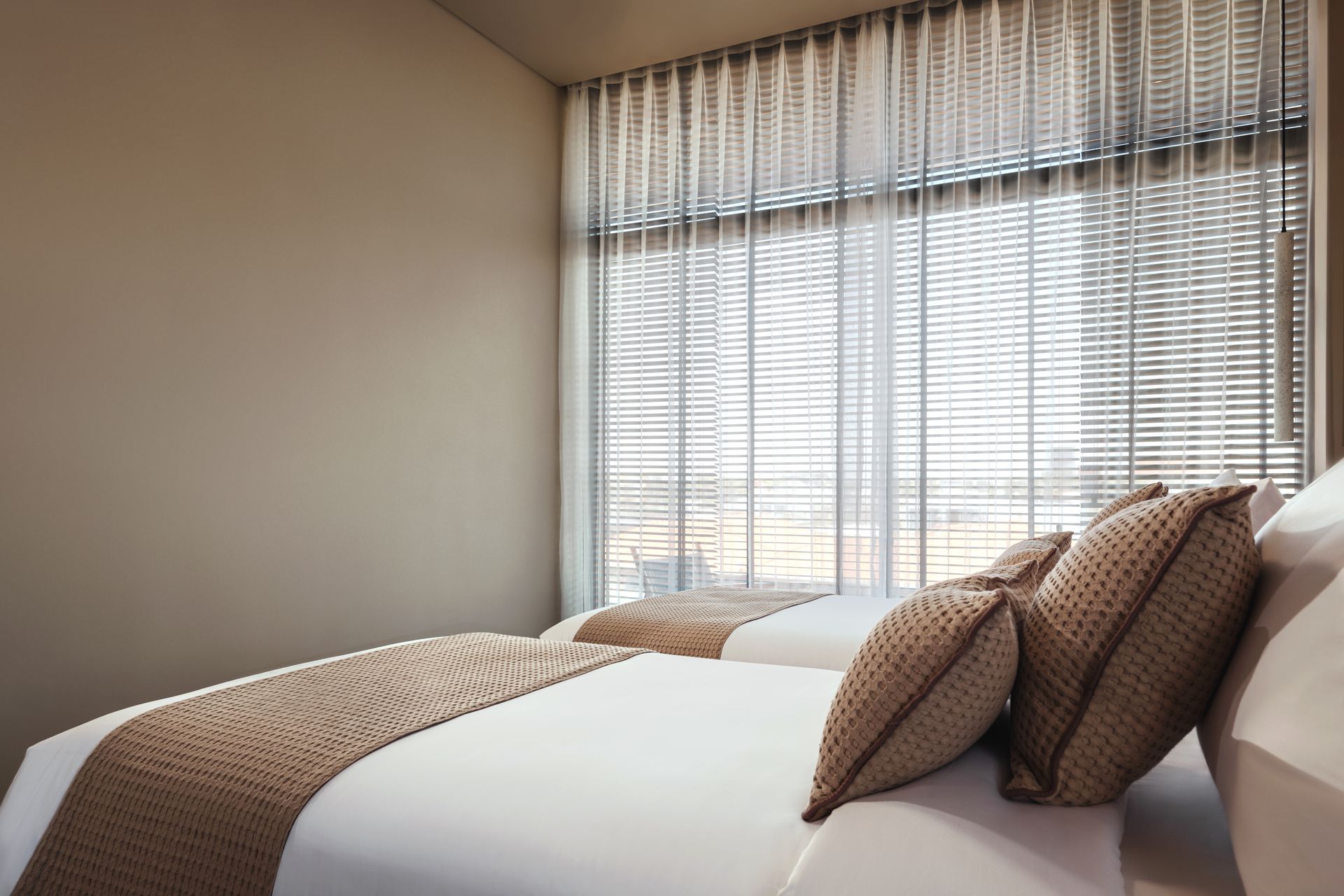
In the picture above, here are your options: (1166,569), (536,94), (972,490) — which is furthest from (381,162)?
(1166,569)

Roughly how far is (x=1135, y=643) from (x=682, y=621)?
1645 mm

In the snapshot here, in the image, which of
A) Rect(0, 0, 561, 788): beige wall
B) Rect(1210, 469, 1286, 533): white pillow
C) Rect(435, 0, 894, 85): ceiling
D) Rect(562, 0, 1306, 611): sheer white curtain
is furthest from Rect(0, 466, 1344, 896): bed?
Rect(435, 0, 894, 85): ceiling

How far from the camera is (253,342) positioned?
2834mm

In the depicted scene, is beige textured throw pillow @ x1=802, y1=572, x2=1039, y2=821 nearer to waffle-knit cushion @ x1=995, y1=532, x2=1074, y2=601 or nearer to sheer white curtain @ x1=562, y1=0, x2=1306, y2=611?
waffle-knit cushion @ x1=995, y1=532, x2=1074, y2=601

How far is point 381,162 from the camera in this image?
3.36 m

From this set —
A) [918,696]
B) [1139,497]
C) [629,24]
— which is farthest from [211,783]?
[629,24]

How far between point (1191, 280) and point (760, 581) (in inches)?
79.5

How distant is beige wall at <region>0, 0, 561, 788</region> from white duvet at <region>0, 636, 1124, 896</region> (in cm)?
116

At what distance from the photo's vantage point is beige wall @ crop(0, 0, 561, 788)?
2283 millimetres

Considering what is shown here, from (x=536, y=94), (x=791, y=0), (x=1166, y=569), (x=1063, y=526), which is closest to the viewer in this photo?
(x=1166, y=569)

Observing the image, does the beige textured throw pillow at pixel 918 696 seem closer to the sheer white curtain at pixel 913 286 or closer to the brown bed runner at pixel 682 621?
the brown bed runner at pixel 682 621

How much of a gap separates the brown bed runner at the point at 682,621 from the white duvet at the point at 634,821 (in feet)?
2.87

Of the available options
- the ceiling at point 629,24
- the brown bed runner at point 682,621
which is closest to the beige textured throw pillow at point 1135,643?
the brown bed runner at point 682,621

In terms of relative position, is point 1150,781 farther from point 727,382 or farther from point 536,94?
point 536,94
